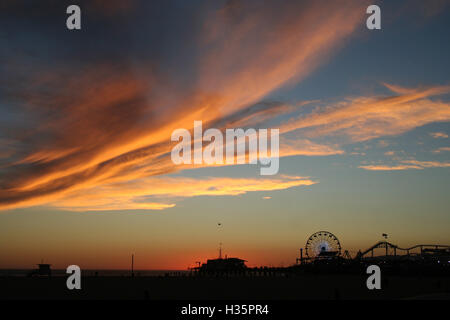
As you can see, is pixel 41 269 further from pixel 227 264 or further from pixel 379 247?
pixel 379 247

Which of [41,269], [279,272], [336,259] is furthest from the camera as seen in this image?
[279,272]
